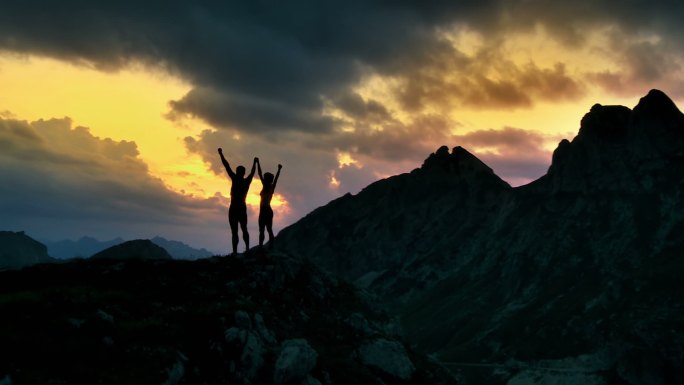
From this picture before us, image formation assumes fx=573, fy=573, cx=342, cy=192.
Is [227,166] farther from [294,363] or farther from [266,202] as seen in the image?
[294,363]

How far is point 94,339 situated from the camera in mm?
23234

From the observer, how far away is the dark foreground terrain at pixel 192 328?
2200cm

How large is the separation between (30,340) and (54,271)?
10.9 metres

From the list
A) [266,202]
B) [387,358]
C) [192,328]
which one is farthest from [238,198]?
[387,358]

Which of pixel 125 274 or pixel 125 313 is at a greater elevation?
pixel 125 274

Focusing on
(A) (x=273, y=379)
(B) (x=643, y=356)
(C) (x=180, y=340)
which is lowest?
(B) (x=643, y=356)

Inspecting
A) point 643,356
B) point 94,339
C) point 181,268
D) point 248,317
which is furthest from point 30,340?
point 643,356

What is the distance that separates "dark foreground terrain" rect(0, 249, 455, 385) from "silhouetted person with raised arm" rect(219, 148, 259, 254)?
203 cm

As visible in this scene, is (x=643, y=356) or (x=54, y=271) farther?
(x=643, y=356)

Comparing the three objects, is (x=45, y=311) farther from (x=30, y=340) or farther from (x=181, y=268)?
(x=181, y=268)

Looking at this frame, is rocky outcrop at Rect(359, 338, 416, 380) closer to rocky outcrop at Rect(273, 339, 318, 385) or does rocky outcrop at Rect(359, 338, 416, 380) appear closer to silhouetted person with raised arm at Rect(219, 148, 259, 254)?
rocky outcrop at Rect(273, 339, 318, 385)

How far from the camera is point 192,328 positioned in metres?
26.3

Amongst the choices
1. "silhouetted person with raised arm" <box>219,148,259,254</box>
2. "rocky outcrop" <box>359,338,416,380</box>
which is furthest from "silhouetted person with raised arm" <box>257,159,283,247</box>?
"rocky outcrop" <box>359,338,416,380</box>

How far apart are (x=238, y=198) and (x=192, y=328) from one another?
1158cm
